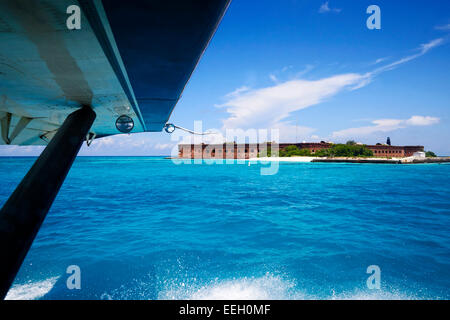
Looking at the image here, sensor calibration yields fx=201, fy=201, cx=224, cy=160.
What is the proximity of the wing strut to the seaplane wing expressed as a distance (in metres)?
0.74

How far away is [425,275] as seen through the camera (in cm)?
662

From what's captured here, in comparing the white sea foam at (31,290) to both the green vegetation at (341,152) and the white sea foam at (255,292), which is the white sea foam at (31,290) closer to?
the white sea foam at (255,292)

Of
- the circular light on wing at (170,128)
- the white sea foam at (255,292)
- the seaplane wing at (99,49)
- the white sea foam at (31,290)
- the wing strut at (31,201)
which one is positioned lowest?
the white sea foam at (255,292)

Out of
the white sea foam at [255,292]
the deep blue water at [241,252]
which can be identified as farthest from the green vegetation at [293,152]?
the white sea foam at [255,292]

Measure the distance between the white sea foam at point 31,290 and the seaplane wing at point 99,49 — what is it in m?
4.83

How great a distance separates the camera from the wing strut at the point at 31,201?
1.86 m

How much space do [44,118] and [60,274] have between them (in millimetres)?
5203

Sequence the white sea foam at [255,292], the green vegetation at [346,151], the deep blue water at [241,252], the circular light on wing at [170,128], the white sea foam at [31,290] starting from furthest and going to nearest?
the green vegetation at [346,151] < the deep blue water at [241,252] < the white sea foam at [255,292] < the white sea foam at [31,290] < the circular light on wing at [170,128]

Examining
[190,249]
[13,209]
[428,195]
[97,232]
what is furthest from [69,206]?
[428,195]

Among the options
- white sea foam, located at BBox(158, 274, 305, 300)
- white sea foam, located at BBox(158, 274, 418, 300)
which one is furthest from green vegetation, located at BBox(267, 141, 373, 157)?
white sea foam, located at BBox(158, 274, 305, 300)

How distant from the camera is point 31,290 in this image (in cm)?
540

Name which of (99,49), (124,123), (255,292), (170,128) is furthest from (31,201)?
(255,292)

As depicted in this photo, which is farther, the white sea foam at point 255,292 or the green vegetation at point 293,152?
the green vegetation at point 293,152

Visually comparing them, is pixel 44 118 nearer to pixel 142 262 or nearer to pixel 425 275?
pixel 142 262
